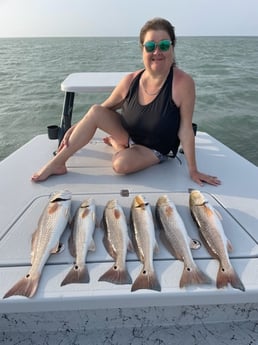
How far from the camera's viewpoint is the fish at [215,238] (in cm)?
168

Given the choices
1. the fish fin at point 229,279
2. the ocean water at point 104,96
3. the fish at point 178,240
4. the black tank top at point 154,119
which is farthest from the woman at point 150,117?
the ocean water at point 104,96

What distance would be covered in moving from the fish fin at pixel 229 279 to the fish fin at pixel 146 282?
0.98 ft

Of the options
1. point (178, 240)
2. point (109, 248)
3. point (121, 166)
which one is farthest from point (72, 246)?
point (121, 166)

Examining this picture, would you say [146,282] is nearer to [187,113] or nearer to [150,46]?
[187,113]

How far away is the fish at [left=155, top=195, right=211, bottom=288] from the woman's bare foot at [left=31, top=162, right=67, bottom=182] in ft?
3.39

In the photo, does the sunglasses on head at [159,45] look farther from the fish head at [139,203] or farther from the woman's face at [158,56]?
the fish head at [139,203]

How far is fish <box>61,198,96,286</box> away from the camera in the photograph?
1712 millimetres

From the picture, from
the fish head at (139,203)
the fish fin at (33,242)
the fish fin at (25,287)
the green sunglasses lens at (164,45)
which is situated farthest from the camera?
the green sunglasses lens at (164,45)

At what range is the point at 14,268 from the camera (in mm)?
1784

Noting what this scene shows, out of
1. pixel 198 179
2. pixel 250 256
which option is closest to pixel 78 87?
pixel 198 179

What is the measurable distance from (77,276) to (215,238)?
0.78 meters

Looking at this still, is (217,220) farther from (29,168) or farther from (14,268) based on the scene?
(29,168)

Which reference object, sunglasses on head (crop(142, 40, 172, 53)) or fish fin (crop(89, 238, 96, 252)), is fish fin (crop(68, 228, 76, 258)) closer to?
fish fin (crop(89, 238, 96, 252))

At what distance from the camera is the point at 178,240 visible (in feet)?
6.28
